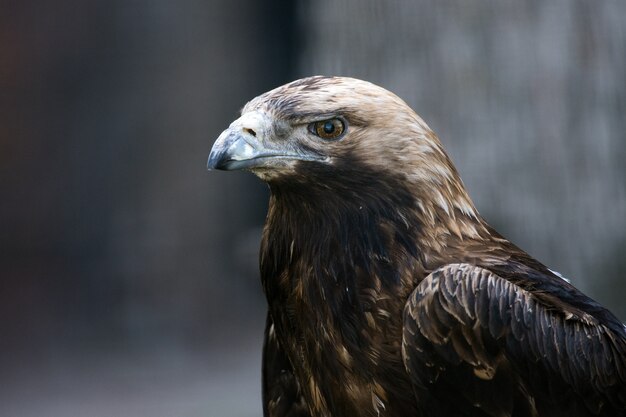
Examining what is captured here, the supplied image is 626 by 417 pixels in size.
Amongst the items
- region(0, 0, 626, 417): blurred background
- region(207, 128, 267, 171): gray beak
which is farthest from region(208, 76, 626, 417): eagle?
region(0, 0, 626, 417): blurred background

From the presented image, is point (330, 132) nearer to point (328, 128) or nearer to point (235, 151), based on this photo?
point (328, 128)

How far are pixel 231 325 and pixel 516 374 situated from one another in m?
6.04

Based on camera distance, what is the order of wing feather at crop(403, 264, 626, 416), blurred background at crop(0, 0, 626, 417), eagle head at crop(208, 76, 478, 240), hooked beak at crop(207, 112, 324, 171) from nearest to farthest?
wing feather at crop(403, 264, 626, 416) → hooked beak at crop(207, 112, 324, 171) → eagle head at crop(208, 76, 478, 240) → blurred background at crop(0, 0, 626, 417)

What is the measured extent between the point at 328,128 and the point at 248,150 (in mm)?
312

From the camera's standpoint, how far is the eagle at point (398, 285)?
11.3 feet

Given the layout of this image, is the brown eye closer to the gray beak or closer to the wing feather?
the gray beak

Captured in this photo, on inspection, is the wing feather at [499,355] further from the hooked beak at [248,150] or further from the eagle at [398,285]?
the hooked beak at [248,150]

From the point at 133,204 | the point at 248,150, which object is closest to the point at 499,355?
the point at 248,150

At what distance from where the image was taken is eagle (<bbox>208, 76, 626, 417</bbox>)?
3.46 metres

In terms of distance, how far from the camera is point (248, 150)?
11.7 feet

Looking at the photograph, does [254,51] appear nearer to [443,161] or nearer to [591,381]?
[443,161]

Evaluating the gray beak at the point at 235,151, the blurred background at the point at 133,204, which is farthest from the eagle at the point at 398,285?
the blurred background at the point at 133,204

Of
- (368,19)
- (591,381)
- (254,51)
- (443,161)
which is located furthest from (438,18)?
(591,381)

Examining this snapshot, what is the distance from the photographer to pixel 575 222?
7199 mm
